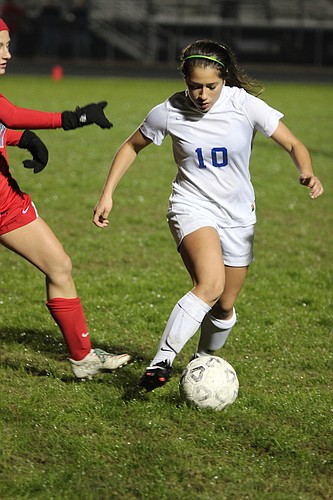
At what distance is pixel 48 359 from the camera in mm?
5855

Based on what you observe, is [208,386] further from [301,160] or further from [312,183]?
[301,160]

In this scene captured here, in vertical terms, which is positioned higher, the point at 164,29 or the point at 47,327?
the point at 47,327

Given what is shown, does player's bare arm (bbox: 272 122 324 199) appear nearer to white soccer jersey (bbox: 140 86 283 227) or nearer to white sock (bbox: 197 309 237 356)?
white soccer jersey (bbox: 140 86 283 227)

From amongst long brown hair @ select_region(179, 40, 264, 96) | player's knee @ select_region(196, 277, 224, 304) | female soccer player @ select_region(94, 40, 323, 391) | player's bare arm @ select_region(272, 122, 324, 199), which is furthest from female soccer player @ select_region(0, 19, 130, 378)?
player's bare arm @ select_region(272, 122, 324, 199)

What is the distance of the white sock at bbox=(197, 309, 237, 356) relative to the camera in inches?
218

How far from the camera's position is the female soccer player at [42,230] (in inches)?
191

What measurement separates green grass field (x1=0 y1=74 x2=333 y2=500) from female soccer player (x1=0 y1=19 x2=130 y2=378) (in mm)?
182

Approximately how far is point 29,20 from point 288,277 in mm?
31332

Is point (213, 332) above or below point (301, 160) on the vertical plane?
below

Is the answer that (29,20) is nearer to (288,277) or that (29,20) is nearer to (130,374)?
(288,277)

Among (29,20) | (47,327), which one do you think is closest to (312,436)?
(47,327)

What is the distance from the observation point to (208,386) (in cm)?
488

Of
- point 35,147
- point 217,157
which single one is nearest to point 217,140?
Result: point 217,157

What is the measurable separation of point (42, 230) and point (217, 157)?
1.07 m
